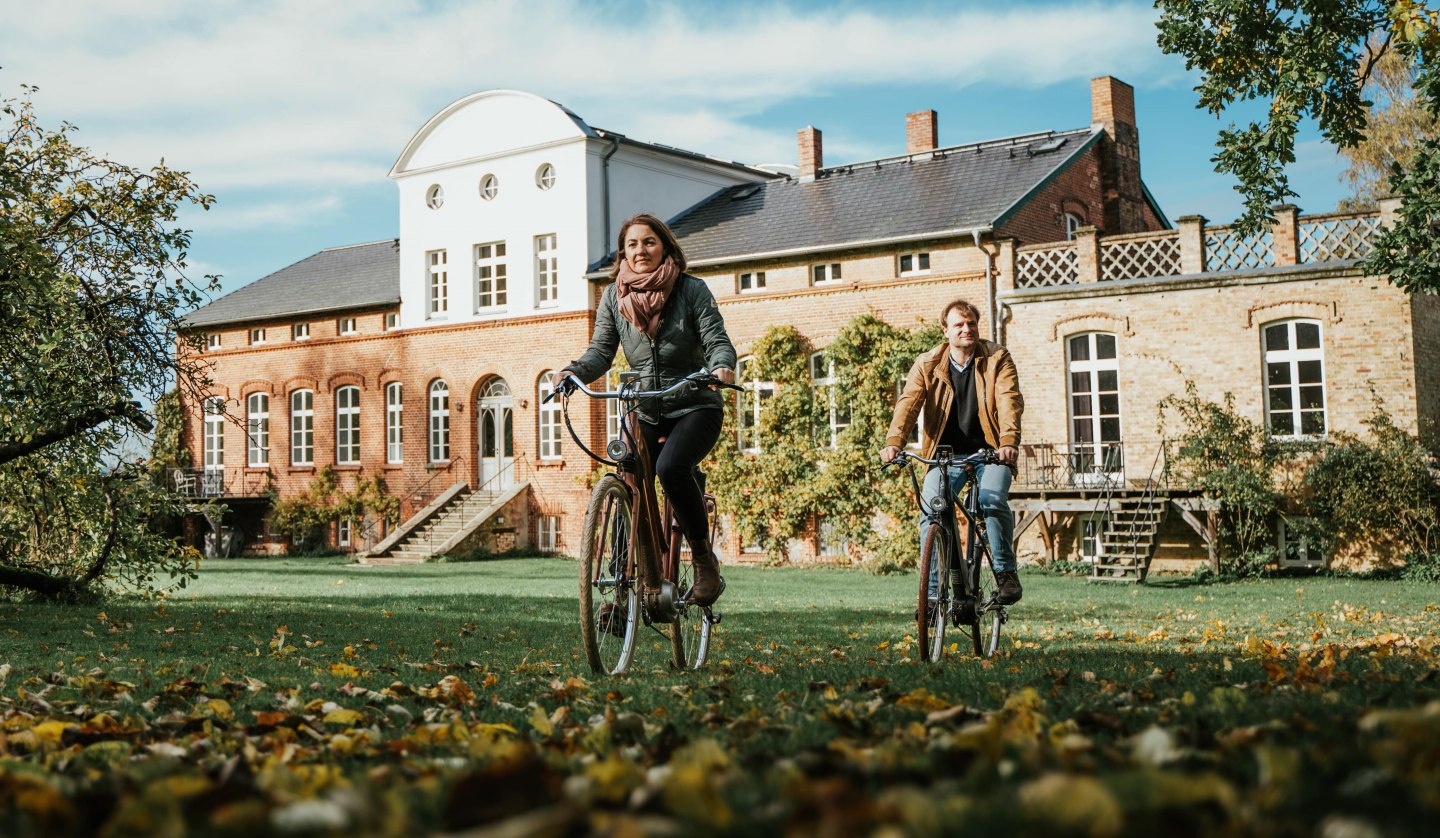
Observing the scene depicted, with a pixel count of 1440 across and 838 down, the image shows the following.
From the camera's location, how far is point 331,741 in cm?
336

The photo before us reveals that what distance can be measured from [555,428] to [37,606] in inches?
700

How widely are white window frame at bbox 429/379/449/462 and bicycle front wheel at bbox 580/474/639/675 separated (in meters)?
25.3

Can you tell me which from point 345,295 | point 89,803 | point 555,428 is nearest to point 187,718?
point 89,803

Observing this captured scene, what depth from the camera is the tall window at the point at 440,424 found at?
99.5 ft

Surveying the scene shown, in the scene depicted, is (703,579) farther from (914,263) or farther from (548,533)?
(548,533)

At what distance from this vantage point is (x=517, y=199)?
29172 millimetres

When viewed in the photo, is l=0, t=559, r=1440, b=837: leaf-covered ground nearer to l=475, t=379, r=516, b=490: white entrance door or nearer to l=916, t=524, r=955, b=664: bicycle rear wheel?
l=916, t=524, r=955, b=664: bicycle rear wheel

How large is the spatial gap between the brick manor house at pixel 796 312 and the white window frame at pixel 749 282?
10 centimetres

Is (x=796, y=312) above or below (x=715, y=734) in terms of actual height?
above

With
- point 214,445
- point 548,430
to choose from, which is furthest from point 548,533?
point 214,445

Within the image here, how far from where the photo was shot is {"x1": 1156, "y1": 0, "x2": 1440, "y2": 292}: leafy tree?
12312 millimetres

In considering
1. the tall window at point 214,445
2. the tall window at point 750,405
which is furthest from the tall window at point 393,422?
the tall window at point 750,405

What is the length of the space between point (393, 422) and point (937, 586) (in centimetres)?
2657

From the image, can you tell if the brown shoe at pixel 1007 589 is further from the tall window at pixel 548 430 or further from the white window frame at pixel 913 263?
the tall window at pixel 548 430
